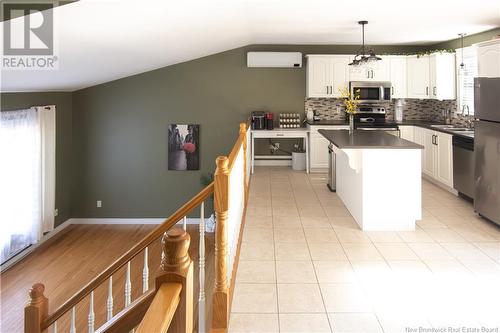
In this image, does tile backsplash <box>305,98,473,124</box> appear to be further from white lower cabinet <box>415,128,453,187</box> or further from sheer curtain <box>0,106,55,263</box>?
sheer curtain <box>0,106,55,263</box>

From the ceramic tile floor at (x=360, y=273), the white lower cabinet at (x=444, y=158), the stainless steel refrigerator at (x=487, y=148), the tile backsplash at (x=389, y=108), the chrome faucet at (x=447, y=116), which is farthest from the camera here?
the tile backsplash at (x=389, y=108)

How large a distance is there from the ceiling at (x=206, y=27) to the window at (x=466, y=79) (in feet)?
1.16

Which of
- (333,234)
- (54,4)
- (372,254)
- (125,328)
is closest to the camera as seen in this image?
(125,328)

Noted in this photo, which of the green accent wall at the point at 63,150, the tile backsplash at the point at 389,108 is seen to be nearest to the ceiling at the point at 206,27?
the green accent wall at the point at 63,150

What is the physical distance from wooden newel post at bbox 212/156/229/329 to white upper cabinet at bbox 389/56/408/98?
639cm

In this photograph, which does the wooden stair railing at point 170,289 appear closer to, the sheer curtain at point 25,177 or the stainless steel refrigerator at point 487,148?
the stainless steel refrigerator at point 487,148

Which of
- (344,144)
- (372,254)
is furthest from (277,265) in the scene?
(344,144)

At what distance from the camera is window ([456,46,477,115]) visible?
680cm

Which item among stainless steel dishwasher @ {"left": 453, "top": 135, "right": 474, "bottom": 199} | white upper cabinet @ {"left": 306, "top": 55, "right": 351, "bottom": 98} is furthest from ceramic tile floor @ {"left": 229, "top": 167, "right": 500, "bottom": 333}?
white upper cabinet @ {"left": 306, "top": 55, "right": 351, "bottom": 98}

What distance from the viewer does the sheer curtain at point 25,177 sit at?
641cm

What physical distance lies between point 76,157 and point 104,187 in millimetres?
850

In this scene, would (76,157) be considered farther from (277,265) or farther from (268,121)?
(277,265)

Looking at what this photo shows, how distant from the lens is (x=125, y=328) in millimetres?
1674

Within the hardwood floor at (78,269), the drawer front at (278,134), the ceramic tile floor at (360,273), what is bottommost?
the hardwood floor at (78,269)
